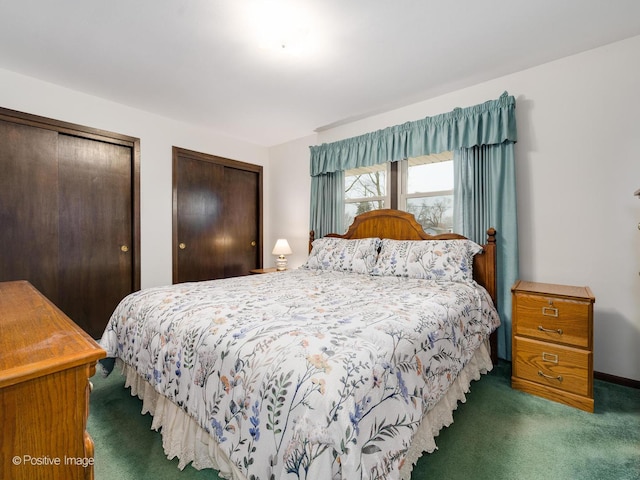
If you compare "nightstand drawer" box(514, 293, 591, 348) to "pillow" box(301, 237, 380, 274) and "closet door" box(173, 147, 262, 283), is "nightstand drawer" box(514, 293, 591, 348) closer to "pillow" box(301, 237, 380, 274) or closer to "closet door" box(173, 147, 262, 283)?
"pillow" box(301, 237, 380, 274)

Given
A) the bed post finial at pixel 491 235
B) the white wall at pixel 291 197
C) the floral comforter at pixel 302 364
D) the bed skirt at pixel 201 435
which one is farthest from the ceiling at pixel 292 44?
the bed skirt at pixel 201 435

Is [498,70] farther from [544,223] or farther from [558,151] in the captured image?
[544,223]

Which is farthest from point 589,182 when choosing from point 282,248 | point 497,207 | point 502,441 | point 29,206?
point 29,206

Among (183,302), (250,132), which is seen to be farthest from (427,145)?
(183,302)

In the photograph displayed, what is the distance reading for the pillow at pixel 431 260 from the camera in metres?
2.37

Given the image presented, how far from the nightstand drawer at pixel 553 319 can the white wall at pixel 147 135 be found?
135 inches

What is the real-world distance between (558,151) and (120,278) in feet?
13.6

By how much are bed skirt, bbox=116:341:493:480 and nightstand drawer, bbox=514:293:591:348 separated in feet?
2.23

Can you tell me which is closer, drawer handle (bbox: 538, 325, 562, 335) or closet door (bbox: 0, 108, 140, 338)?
drawer handle (bbox: 538, 325, 562, 335)

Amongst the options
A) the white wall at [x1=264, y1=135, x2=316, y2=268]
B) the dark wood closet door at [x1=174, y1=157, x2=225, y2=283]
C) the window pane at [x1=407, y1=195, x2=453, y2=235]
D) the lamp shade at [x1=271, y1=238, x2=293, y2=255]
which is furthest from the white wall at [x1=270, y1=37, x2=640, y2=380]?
the dark wood closet door at [x1=174, y1=157, x2=225, y2=283]

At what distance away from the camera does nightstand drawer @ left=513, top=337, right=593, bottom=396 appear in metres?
1.82

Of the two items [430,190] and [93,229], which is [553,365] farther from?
[93,229]

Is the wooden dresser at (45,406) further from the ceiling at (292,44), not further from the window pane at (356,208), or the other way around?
Answer: the window pane at (356,208)

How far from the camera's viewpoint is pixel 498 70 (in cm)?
247
